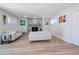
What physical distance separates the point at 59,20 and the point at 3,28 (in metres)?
3.13

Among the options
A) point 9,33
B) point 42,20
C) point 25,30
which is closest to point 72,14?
point 42,20

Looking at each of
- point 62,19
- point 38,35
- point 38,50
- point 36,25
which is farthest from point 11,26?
point 62,19

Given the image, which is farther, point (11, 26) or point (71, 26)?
point (11, 26)

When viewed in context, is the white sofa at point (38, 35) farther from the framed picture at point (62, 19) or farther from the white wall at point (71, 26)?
the framed picture at point (62, 19)

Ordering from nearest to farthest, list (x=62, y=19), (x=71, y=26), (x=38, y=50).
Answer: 1. (x=38, y=50)
2. (x=71, y=26)
3. (x=62, y=19)

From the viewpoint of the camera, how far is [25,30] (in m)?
5.08

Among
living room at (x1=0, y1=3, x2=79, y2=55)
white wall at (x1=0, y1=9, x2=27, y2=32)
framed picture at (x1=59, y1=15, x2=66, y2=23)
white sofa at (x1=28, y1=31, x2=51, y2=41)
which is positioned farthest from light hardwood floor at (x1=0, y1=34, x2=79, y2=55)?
framed picture at (x1=59, y1=15, x2=66, y2=23)

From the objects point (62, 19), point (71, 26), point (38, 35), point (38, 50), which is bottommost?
point (38, 50)

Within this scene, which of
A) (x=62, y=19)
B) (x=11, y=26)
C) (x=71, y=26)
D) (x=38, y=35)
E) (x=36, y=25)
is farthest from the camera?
(x=62, y=19)

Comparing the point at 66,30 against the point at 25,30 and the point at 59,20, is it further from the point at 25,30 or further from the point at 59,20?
the point at 25,30

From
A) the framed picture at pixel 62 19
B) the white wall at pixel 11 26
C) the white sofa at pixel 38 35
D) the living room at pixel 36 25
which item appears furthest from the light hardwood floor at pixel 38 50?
the framed picture at pixel 62 19

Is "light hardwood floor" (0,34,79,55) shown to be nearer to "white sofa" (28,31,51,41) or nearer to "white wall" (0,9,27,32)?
"white sofa" (28,31,51,41)

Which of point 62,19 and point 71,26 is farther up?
point 62,19

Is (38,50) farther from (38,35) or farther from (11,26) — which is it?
(11,26)
